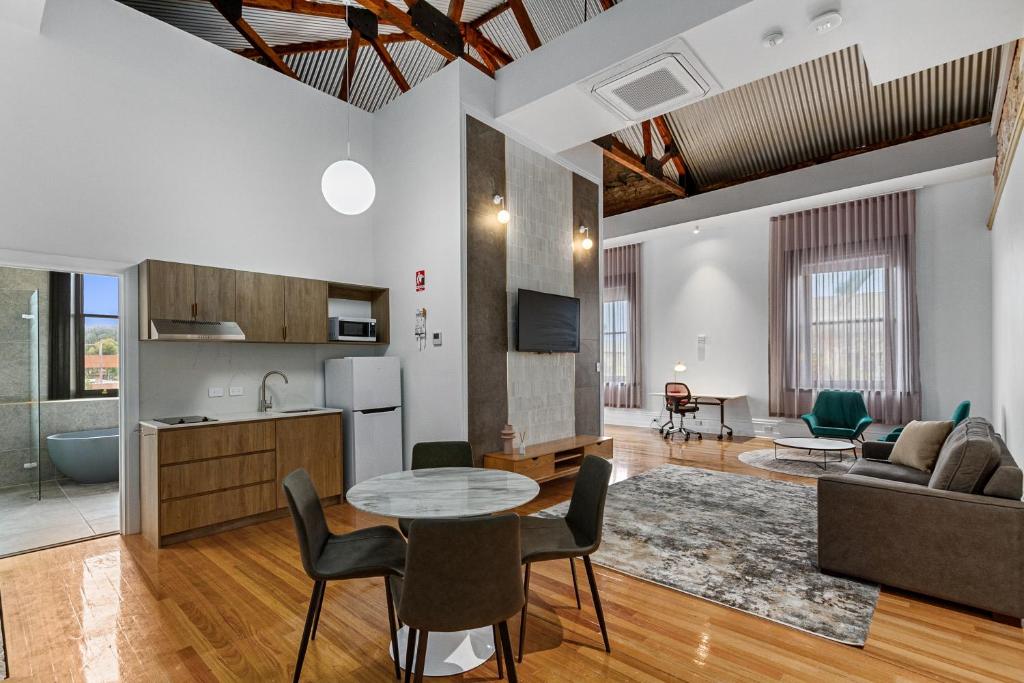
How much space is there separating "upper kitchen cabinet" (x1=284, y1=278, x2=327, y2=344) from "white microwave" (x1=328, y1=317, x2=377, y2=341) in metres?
0.14

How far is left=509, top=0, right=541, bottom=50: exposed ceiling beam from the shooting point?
16.9 feet

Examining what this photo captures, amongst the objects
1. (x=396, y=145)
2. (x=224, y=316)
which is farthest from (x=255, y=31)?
(x=224, y=316)

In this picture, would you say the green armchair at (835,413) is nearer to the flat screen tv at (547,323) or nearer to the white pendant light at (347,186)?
the flat screen tv at (547,323)

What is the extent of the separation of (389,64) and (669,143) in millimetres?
4370

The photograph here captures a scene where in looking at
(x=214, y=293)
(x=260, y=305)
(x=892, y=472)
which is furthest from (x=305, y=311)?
(x=892, y=472)

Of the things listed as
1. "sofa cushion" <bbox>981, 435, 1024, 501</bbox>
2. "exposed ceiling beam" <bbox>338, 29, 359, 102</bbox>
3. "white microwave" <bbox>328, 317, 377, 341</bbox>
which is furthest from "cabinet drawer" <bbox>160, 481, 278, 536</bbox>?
"sofa cushion" <bbox>981, 435, 1024, 501</bbox>

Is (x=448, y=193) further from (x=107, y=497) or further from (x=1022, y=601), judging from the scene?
(x=1022, y=601)

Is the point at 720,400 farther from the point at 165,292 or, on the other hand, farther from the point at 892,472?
the point at 165,292

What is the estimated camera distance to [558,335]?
5.76 meters

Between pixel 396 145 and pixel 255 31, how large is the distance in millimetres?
1661

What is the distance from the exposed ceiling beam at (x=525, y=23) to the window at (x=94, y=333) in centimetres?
509

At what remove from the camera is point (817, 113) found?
674 cm

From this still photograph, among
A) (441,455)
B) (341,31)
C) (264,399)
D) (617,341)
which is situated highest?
(341,31)

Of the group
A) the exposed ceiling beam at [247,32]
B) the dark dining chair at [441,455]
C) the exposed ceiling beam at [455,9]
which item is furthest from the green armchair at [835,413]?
the exposed ceiling beam at [247,32]
